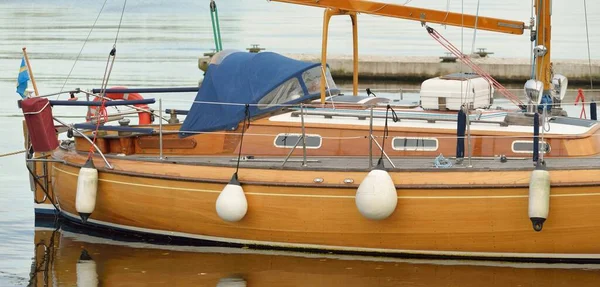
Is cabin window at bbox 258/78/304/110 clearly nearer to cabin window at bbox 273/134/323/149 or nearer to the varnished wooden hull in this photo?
cabin window at bbox 273/134/323/149

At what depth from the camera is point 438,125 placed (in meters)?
18.7

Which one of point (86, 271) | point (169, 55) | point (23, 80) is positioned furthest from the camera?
point (169, 55)

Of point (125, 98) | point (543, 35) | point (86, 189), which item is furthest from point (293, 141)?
point (125, 98)

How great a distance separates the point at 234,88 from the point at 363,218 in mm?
3303

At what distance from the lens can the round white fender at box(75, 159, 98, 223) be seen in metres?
19.1

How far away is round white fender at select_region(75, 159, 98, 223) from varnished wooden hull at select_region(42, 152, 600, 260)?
239 millimetres

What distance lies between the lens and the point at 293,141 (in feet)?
62.4

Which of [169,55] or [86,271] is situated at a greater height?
[169,55]

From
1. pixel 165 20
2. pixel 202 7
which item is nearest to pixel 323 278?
pixel 165 20

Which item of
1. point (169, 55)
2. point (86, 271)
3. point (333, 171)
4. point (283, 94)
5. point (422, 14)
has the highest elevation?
point (422, 14)

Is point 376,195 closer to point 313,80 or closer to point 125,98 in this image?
point 313,80

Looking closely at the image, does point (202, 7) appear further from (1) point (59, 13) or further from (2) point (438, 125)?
(2) point (438, 125)

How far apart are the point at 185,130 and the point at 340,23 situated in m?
81.5

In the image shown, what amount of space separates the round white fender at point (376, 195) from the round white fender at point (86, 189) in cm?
443
